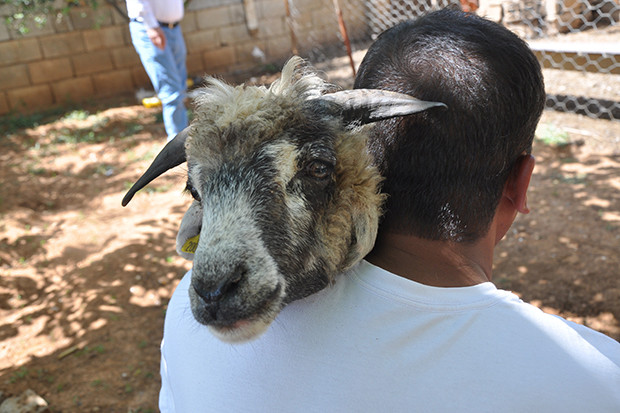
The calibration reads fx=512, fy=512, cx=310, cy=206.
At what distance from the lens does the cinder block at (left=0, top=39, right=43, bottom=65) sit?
8.88 metres

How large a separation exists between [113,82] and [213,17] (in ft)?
7.67

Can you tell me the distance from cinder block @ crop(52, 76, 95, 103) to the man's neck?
9596mm

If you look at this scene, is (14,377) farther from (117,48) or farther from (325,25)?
(325,25)

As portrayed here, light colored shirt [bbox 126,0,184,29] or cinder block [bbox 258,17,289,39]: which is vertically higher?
light colored shirt [bbox 126,0,184,29]

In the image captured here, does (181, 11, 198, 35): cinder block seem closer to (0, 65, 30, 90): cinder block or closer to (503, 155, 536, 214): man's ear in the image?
(0, 65, 30, 90): cinder block

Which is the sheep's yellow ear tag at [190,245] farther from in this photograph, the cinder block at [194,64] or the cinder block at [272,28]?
the cinder block at [272,28]

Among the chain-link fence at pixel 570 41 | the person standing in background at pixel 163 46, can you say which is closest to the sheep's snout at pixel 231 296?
the chain-link fence at pixel 570 41

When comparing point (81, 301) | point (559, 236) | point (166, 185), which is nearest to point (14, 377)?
point (81, 301)

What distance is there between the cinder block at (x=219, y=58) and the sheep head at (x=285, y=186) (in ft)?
30.8

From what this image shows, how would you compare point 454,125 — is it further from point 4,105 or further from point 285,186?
point 4,105

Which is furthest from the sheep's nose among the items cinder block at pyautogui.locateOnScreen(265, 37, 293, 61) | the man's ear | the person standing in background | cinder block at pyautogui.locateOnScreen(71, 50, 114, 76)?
cinder block at pyautogui.locateOnScreen(265, 37, 293, 61)

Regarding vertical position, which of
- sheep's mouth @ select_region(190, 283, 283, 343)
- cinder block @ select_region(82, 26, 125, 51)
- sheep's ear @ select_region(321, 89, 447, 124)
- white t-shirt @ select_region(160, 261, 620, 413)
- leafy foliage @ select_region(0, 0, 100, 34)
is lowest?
cinder block @ select_region(82, 26, 125, 51)

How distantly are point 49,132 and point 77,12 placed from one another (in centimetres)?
241

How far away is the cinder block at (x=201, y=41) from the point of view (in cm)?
1013
